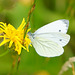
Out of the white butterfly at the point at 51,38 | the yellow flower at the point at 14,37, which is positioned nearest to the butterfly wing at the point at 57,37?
the white butterfly at the point at 51,38

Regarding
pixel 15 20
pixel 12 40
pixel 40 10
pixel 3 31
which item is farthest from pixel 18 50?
pixel 40 10

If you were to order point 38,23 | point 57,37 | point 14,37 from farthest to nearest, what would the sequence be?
1. point 38,23
2. point 57,37
3. point 14,37

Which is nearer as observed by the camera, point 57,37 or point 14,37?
point 14,37

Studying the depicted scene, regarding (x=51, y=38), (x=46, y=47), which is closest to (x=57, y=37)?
(x=51, y=38)

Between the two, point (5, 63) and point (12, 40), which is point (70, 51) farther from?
point (12, 40)

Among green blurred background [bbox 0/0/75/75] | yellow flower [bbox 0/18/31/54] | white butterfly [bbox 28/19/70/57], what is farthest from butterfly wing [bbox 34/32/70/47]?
green blurred background [bbox 0/0/75/75]

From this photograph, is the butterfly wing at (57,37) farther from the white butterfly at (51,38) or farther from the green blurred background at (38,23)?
the green blurred background at (38,23)

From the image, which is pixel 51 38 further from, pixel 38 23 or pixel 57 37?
pixel 38 23
